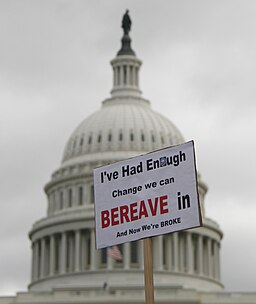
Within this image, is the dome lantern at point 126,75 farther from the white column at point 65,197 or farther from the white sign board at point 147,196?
the white sign board at point 147,196

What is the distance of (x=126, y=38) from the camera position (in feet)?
527

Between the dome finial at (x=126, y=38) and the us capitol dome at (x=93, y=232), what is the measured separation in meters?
3.62

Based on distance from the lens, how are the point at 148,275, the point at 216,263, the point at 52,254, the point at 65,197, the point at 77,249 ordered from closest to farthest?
the point at 148,275 → the point at 77,249 → the point at 52,254 → the point at 216,263 → the point at 65,197

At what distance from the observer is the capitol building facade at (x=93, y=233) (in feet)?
438

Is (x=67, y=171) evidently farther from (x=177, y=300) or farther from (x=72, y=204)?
(x=177, y=300)

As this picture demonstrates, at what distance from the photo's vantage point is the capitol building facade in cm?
13350

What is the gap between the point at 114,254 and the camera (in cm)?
12188

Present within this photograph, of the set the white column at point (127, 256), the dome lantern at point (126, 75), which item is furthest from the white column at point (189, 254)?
the dome lantern at point (126, 75)

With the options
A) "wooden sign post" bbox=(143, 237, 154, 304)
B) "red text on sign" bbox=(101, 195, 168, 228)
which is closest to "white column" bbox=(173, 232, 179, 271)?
"wooden sign post" bbox=(143, 237, 154, 304)

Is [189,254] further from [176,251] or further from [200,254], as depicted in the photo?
[200,254]

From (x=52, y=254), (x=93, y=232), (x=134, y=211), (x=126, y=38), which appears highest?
(x=126, y=38)

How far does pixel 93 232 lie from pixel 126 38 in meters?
36.6

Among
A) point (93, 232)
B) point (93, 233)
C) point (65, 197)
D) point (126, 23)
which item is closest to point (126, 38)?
point (126, 23)

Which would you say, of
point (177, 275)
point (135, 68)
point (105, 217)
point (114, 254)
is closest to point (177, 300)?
point (114, 254)
